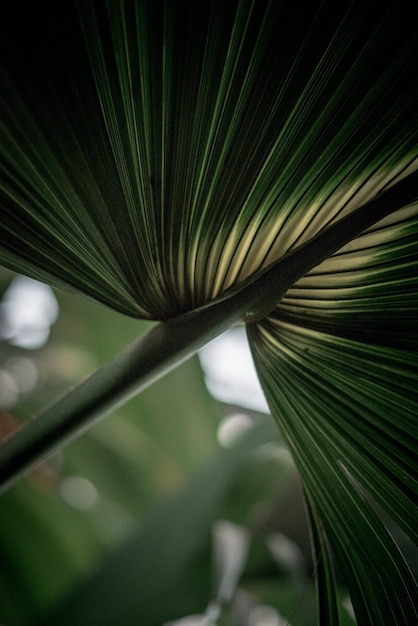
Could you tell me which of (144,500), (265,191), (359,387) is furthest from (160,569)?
(265,191)

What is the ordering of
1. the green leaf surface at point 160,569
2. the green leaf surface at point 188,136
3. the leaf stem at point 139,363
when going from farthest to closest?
the green leaf surface at point 160,569 < the leaf stem at point 139,363 < the green leaf surface at point 188,136

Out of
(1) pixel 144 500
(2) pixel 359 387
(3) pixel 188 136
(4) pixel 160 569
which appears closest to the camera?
(3) pixel 188 136

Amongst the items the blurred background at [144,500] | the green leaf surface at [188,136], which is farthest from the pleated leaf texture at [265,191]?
the blurred background at [144,500]

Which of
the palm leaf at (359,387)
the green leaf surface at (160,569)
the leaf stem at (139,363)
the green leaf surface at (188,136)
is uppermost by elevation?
the green leaf surface at (188,136)

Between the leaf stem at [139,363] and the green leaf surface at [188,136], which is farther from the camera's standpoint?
the leaf stem at [139,363]

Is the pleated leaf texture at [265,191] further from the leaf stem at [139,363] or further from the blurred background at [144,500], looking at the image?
the blurred background at [144,500]

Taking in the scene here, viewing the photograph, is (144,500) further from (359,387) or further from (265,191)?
(265,191)

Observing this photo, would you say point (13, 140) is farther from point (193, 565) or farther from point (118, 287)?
point (193, 565)

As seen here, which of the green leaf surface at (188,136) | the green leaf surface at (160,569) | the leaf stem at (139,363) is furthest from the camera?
the green leaf surface at (160,569)
